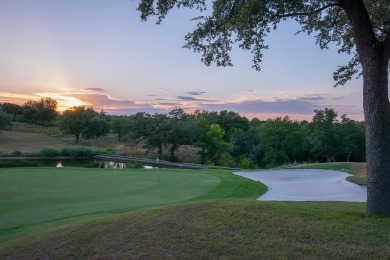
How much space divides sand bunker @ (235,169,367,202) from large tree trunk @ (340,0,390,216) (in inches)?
266

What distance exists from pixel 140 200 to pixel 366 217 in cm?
689

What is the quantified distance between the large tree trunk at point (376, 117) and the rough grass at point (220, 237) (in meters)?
0.47

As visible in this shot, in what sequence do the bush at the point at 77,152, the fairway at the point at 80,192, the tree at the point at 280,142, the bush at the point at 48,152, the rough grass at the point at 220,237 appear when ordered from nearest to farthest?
1. the rough grass at the point at 220,237
2. the fairway at the point at 80,192
3. the bush at the point at 48,152
4. the bush at the point at 77,152
5. the tree at the point at 280,142

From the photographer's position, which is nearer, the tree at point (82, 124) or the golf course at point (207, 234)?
the golf course at point (207, 234)

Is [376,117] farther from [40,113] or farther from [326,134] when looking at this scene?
[40,113]

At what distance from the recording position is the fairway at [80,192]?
30.6 ft

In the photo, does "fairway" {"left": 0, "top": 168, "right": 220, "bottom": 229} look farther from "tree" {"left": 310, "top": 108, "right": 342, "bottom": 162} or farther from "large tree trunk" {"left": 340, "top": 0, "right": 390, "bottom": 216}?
"tree" {"left": 310, "top": 108, "right": 342, "bottom": 162}

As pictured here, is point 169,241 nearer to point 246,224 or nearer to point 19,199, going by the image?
point 246,224

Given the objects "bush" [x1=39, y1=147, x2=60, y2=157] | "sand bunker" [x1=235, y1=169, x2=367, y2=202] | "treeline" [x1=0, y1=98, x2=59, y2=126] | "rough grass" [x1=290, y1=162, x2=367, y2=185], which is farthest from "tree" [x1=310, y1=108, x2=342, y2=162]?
"treeline" [x1=0, y1=98, x2=59, y2=126]

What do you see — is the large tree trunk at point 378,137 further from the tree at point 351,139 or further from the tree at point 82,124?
the tree at point 82,124

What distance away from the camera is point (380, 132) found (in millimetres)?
5734

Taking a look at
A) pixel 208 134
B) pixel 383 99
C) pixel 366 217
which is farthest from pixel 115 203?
pixel 208 134

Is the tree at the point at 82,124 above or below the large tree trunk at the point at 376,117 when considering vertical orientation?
above

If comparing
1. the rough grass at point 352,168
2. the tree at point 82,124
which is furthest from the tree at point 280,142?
the tree at point 82,124
